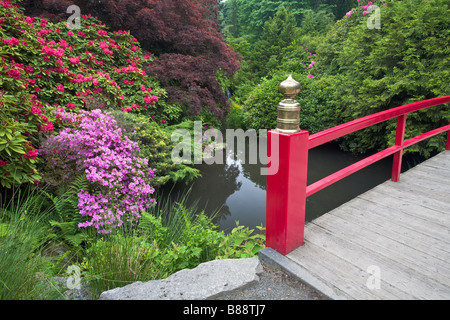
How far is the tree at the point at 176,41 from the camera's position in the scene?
5.70 m

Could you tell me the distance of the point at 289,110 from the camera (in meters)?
1.78

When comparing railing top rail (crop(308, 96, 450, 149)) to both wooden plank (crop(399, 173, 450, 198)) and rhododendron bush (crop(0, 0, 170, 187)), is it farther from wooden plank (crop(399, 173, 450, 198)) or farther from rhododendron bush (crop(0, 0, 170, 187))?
rhododendron bush (crop(0, 0, 170, 187))

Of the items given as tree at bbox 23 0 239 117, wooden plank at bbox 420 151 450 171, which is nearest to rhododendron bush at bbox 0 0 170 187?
tree at bbox 23 0 239 117

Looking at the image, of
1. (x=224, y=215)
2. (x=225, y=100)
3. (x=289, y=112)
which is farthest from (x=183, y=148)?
(x=289, y=112)

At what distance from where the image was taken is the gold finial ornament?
176 cm

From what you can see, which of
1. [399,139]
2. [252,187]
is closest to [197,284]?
[399,139]

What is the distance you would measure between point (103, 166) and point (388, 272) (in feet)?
9.60

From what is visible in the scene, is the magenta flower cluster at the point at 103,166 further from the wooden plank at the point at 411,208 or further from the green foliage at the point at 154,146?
the wooden plank at the point at 411,208

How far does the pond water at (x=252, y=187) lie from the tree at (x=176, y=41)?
131cm

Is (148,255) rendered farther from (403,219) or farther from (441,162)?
(441,162)

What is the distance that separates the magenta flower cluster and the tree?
224 cm

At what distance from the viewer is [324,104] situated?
23.9 ft

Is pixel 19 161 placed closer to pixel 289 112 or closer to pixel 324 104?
pixel 289 112

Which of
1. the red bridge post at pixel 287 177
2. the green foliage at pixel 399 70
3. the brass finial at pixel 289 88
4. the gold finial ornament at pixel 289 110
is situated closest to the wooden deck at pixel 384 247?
the red bridge post at pixel 287 177
